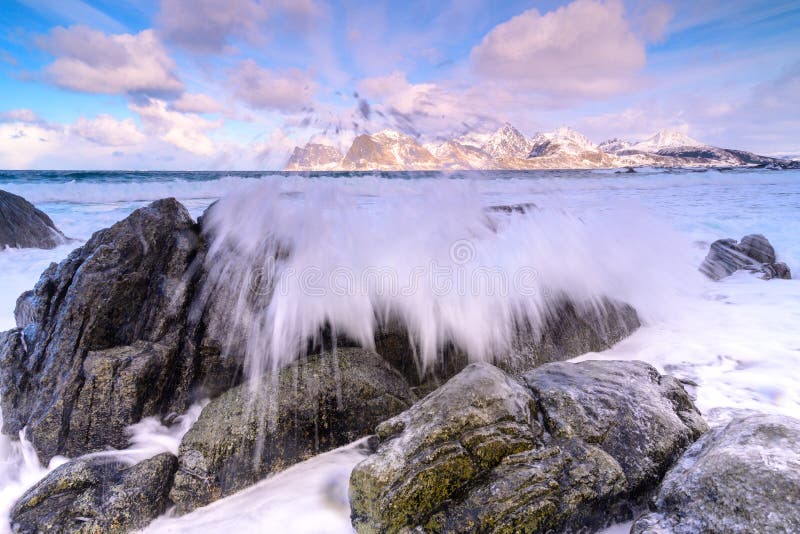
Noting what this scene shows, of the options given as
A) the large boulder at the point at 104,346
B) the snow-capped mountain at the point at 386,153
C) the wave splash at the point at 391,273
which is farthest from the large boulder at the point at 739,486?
the snow-capped mountain at the point at 386,153

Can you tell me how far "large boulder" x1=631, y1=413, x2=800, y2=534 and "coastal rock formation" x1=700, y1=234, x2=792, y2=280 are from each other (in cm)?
742

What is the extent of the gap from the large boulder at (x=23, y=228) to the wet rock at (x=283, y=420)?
12.8 meters

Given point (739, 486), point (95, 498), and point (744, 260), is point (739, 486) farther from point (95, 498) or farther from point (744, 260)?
point (744, 260)

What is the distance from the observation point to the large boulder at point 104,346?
302 cm

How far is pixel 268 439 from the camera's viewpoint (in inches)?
118

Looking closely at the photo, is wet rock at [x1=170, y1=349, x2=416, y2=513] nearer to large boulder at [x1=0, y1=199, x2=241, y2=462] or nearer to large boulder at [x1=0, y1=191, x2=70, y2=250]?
large boulder at [x1=0, y1=199, x2=241, y2=462]

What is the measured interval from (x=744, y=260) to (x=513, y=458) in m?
9.49

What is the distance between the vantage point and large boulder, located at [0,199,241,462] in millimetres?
3021

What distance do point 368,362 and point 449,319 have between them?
3.47 ft

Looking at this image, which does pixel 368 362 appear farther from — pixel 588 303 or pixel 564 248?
pixel 564 248

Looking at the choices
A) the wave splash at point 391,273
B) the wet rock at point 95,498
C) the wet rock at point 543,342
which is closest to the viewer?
the wet rock at point 95,498

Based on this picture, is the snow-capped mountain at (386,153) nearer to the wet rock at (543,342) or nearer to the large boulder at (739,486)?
the wet rock at (543,342)

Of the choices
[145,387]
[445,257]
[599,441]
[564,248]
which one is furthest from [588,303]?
[145,387]

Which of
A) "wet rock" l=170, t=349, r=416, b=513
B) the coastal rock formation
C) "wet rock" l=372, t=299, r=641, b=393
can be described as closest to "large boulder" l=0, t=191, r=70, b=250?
"wet rock" l=170, t=349, r=416, b=513
